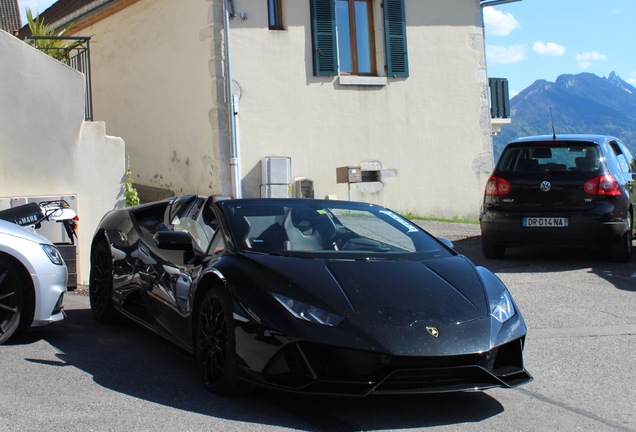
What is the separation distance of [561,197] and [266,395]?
5826 millimetres

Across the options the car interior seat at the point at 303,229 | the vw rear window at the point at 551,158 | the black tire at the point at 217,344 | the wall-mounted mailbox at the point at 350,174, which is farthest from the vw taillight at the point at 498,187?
the black tire at the point at 217,344

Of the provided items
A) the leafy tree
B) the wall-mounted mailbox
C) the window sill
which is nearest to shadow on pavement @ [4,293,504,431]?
the leafy tree

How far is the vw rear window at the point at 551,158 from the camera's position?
912 centimetres

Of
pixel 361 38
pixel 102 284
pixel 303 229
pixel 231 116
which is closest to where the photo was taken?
pixel 303 229

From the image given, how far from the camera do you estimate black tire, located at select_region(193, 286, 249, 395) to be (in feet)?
13.3

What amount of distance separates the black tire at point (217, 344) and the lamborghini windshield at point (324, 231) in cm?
43

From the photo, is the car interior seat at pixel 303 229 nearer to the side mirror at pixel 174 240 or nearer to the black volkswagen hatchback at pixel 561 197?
the side mirror at pixel 174 240

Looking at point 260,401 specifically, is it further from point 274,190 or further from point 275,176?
point 275,176

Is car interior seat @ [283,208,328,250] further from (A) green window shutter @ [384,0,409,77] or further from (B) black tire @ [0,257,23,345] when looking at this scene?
(A) green window shutter @ [384,0,409,77]

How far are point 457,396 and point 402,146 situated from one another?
11.4m

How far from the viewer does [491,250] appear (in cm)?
966

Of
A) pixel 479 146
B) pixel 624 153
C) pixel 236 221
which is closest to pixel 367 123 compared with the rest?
pixel 479 146

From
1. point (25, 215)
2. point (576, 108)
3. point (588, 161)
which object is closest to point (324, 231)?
point (25, 215)

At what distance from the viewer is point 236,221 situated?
4930 mm
